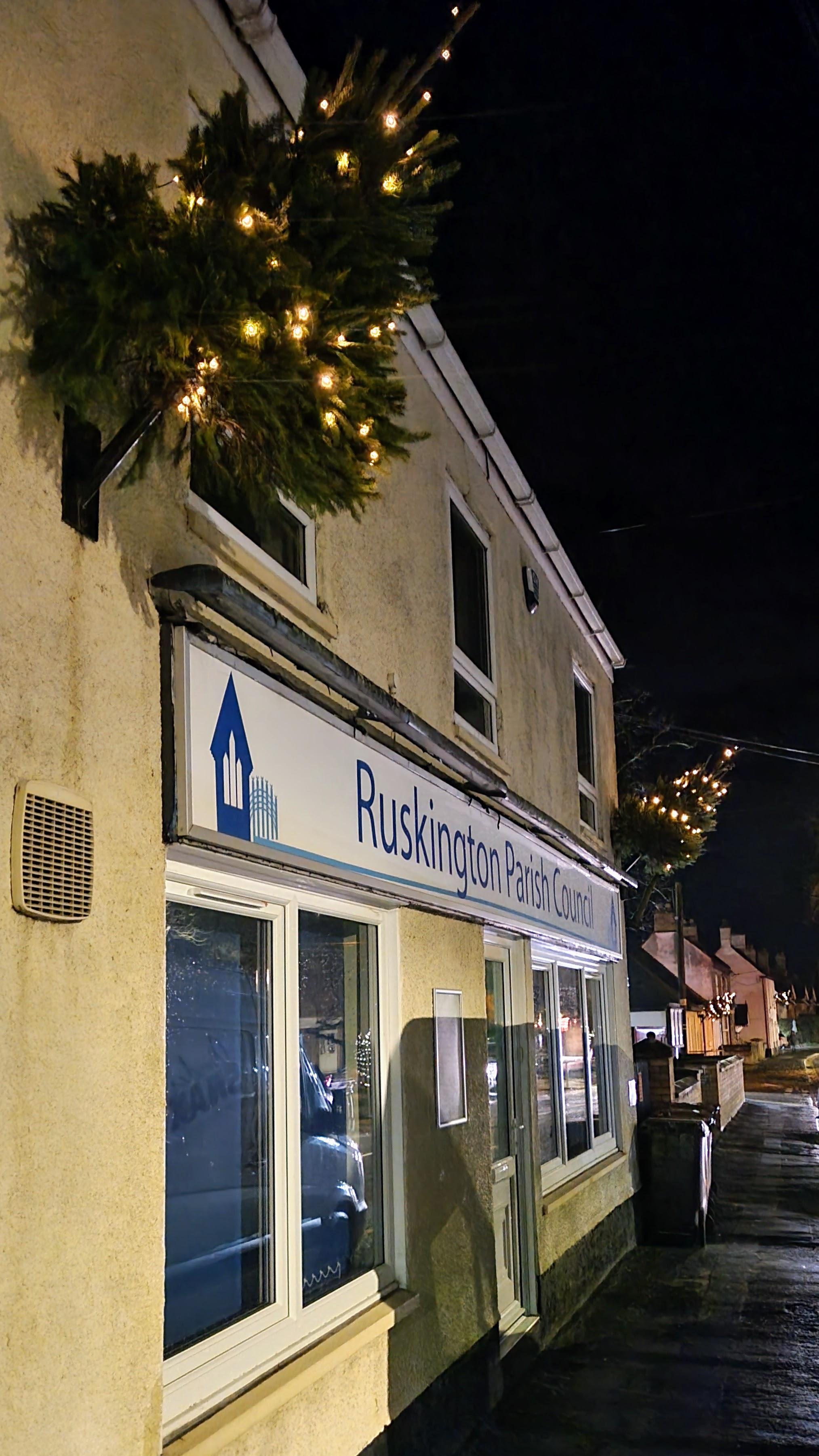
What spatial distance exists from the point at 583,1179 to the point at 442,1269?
3.96 meters

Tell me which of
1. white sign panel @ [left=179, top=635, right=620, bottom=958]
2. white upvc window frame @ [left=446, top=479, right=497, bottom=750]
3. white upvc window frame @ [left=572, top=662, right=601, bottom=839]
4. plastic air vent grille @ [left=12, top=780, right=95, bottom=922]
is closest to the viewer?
plastic air vent grille @ [left=12, top=780, right=95, bottom=922]

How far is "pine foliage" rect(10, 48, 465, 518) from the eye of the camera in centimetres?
322

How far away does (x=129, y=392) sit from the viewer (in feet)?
11.7

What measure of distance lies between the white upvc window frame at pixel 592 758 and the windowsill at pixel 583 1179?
287cm

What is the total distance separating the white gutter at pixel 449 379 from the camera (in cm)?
457

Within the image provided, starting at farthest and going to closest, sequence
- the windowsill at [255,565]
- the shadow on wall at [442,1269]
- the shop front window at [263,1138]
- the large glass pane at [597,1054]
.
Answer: the large glass pane at [597,1054], the shadow on wall at [442,1269], the windowsill at [255,565], the shop front window at [263,1138]

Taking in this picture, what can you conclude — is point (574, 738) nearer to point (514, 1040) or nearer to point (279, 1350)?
point (514, 1040)

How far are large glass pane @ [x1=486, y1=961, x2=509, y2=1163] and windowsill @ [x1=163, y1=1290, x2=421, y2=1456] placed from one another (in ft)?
8.05

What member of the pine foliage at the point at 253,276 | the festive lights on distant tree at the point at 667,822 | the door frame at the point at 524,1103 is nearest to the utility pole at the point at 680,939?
the festive lights on distant tree at the point at 667,822

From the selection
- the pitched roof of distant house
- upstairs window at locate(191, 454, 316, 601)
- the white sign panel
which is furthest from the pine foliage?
the pitched roof of distant house

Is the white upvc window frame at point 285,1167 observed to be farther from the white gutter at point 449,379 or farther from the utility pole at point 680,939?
the utility pole at point 680,939

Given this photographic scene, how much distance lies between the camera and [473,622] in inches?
314

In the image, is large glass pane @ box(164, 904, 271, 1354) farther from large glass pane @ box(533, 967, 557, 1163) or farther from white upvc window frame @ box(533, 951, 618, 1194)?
large glass pane @ box(533, 967, 557, 1163)

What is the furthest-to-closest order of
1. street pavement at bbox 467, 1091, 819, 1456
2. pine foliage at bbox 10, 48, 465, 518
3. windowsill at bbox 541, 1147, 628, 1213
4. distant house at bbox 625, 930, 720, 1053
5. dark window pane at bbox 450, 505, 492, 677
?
distant house at bbox 625, 930, 720, 1053 → windowsill at bbox 541, 1147, 628, 1213 → dark window pane at bbox 450, 505, 492, 677 → street pavement at bbox 467, 1091, 819, 1456 → pine foliage at bbox 10, 48, 465, 518
